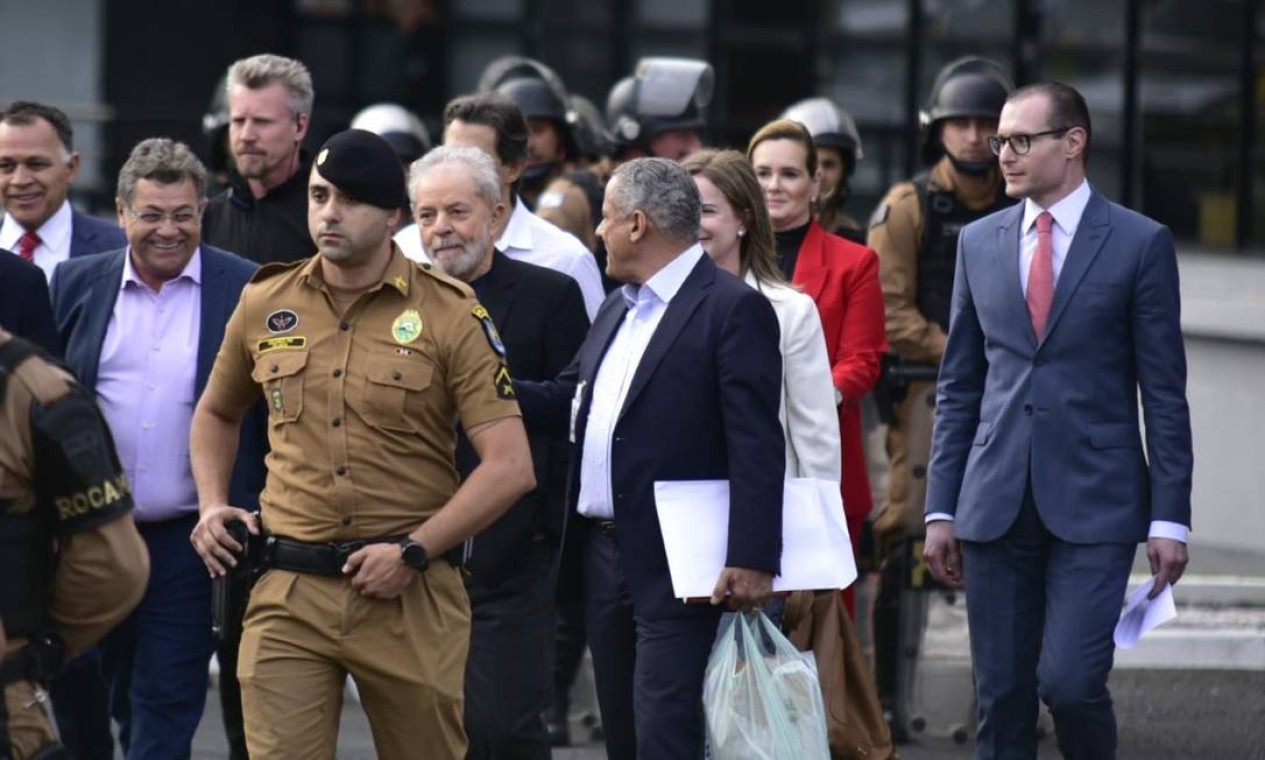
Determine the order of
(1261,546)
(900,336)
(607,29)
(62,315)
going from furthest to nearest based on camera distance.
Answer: (607,29) → (1261,546) → (900,336) → (62,315)

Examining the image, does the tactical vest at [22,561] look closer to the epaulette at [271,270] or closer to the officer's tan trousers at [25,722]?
the officer's tan trousers at [25,722]

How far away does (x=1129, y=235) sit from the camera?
21.7 ft

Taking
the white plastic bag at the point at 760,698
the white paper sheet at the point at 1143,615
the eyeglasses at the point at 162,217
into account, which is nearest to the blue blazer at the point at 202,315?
the eyeglasses at the point at 162,217

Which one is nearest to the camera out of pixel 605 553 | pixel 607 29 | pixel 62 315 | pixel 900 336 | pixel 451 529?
pixel 451 529

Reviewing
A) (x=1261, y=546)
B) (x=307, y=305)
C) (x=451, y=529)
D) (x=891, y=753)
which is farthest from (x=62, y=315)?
(x=1261, y=546)

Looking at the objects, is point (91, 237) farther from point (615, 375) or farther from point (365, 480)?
point (365, 480)

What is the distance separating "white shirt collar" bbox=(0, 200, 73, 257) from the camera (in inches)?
309

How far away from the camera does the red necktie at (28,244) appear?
780cm

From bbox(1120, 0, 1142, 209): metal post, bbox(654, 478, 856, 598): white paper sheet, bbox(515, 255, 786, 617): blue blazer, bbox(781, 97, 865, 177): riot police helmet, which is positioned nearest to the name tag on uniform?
bbox(515, 255, 786, 617): blue blazer

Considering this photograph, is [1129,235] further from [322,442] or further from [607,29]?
[607,29]

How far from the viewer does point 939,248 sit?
870cm

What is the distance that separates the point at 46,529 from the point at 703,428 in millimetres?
1954

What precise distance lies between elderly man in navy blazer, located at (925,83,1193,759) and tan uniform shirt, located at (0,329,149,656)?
259 centimetres

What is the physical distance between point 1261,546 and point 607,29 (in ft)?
21.9
